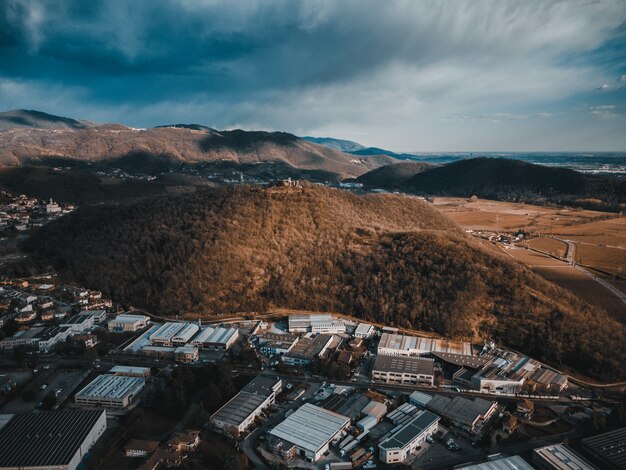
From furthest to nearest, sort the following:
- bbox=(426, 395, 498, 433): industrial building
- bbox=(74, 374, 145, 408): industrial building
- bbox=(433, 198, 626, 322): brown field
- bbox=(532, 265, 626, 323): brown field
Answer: bbox=(433, 198, 626, 322): brown field, bbox=(532, 265, 626, 323): brown field, bbox=(74, 374, 145, 408): industrial building, bbox=(426, 395, 498, 433): industrial building

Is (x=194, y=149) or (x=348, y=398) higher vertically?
(x=194, y=149)

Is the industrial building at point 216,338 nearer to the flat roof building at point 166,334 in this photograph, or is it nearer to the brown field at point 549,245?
the flat roof building at point 166,334

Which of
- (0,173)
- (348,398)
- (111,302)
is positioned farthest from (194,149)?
(348,398)

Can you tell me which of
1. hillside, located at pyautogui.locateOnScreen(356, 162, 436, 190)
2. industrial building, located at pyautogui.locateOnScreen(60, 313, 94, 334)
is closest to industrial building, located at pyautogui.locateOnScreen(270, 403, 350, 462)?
industrial building, located at pyautogui.locateOnScreen(60, 313, 94, 334)

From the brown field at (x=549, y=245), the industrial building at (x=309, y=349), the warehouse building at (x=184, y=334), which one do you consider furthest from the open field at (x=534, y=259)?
the warehouse building at (x=184, y=334)

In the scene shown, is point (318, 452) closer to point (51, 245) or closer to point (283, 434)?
point (283, 434)

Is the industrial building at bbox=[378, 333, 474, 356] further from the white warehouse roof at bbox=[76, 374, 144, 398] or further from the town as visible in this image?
the white warehouse roof at bbox=[76, 374, 144, 398]
